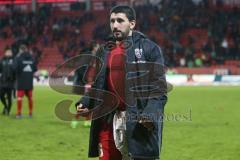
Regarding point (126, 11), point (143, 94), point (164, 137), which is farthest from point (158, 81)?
point (164, 137)

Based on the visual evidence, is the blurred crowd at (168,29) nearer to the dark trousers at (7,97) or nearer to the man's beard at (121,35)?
the dark trousers at (7,97)

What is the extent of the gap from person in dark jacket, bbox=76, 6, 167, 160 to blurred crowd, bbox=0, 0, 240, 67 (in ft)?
108

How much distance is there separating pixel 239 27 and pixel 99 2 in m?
13.7

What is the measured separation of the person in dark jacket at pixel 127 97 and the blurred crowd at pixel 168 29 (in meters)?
32.9

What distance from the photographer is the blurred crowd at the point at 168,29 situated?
129ft

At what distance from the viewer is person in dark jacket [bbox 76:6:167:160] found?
4508 mm

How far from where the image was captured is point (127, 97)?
477cm

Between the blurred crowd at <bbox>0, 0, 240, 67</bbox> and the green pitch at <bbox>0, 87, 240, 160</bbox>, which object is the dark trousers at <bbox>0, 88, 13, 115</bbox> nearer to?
the green pitch at <bbox>0, 87, 240, 160</bbox>

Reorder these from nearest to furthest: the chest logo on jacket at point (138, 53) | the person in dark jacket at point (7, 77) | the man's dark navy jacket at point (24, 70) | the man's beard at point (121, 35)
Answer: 1. the chest logo on jacket at point (138, 53)
2. the man's beard at point (121, 35)
3. the man's dark navy jacket at point (24, 70)
4. the person in dark jacket at point (7, 77)

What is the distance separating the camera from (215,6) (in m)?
45.7

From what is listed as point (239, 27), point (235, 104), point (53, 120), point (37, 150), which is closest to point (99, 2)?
point (239, 27)

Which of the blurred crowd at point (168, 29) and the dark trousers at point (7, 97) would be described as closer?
the dark trousers at point (7, 97)

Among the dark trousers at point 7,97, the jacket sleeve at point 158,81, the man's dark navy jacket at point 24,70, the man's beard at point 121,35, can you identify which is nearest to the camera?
the jacket sleeve at point 158,81

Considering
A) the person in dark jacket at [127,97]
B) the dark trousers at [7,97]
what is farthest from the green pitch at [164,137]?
the person in dark jacket at [127,97]
